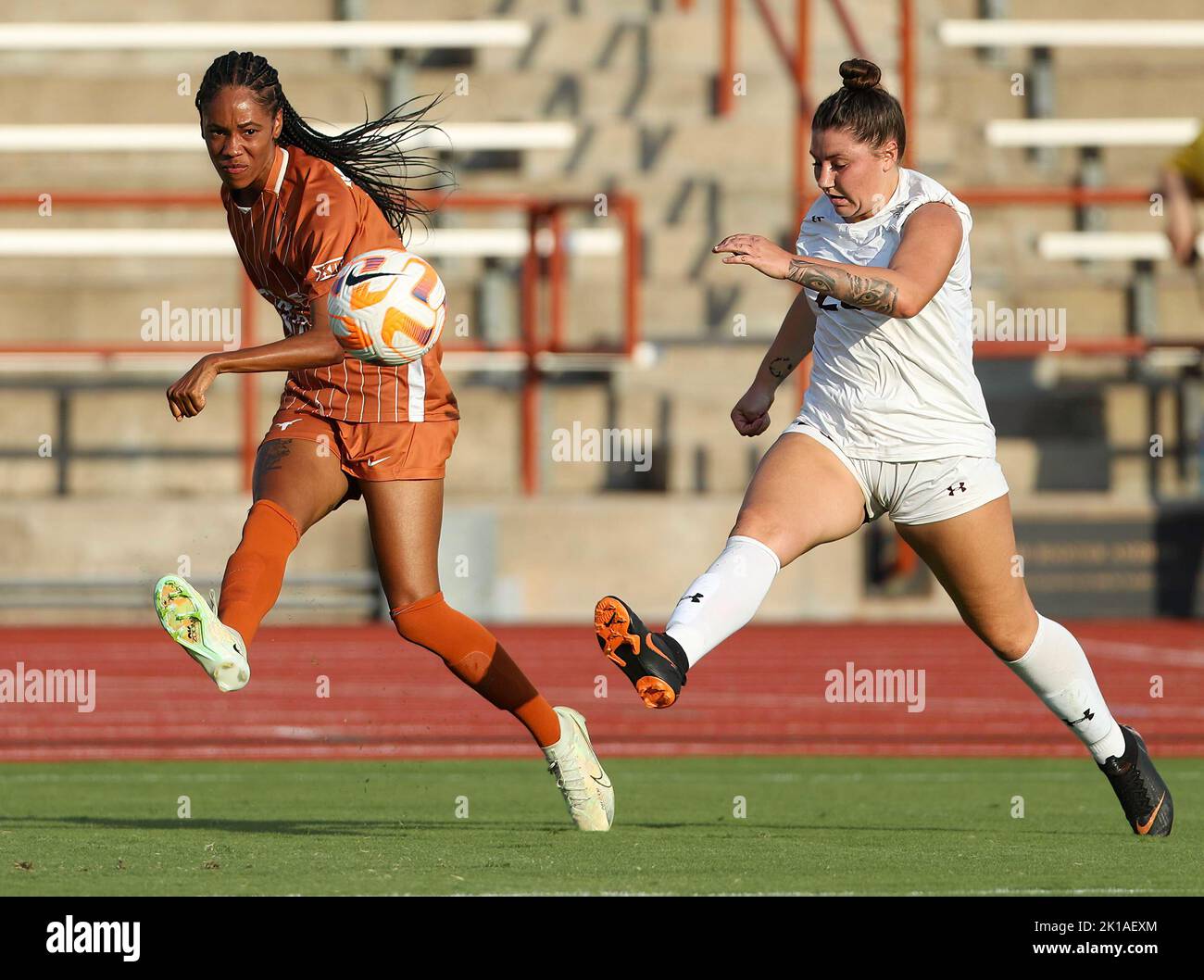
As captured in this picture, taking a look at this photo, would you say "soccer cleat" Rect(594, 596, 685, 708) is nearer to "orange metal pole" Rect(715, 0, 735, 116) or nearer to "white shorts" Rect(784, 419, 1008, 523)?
"white shorts" Rect(784, 419, 1008, 523)

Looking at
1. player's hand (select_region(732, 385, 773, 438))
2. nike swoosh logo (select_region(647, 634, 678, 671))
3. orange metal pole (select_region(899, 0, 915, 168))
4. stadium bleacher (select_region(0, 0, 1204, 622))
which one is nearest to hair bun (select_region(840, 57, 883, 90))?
player's hand (select_region(732, 385, 773, 438))

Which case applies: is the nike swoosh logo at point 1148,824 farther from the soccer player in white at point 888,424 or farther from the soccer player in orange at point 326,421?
the soccer player in orange at point 326,421

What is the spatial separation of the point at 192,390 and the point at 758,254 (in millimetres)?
1497

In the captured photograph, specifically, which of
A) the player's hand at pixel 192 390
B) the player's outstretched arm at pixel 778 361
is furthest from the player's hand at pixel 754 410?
the player's hand at pixel 192 390

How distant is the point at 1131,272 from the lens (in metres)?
19.9

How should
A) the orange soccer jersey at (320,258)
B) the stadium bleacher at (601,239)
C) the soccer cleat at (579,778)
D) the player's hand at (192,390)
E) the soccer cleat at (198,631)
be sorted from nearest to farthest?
the soccer cleat at (198,631), the player's hand at (192,390), the orange soccer jersey at (320,258), the soccer cleat at (579,778), the stadium bleacher at (601,239)

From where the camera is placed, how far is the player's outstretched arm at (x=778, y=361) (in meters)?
6.40

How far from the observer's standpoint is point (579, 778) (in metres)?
6.57

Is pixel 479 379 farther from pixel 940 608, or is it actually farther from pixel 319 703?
pixel 319 703

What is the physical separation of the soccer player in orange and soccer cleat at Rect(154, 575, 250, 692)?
0.29 meters

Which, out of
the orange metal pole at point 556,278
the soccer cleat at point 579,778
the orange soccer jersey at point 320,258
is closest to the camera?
the orange soccer jersey at point 320,258

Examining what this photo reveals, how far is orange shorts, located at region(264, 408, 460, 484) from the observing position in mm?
6250
